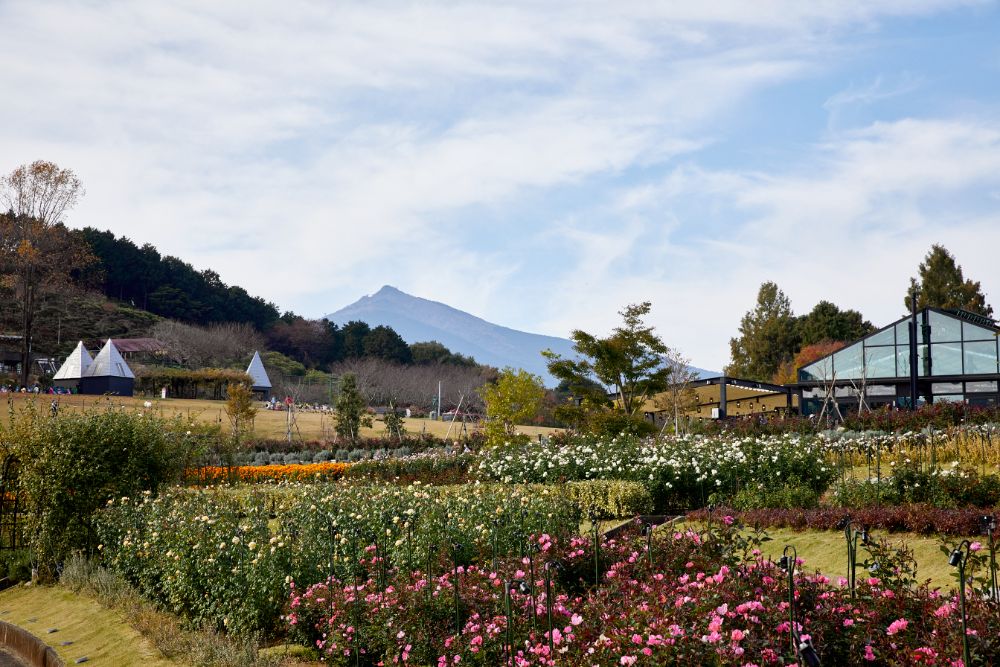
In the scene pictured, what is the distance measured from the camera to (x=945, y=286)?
149ft

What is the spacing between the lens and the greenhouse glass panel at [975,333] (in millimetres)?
26250

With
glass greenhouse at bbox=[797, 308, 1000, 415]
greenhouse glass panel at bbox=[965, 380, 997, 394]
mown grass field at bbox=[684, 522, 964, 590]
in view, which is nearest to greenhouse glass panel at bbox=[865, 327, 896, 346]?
glass greenhouse at bbox=[797, 308, 1000, 415]

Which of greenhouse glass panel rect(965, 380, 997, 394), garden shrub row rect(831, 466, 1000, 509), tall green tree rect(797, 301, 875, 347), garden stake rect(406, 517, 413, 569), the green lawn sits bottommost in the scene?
the green lawn

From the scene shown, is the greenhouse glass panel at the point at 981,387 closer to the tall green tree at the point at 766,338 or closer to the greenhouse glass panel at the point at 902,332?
the greenhouse glass panel at the point at 902,332

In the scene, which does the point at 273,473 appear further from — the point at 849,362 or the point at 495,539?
the point at 849,362

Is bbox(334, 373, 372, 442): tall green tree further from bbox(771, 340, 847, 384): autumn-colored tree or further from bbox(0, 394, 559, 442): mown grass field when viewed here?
bbox(771, 340, 847, 384): autumn-colored tree

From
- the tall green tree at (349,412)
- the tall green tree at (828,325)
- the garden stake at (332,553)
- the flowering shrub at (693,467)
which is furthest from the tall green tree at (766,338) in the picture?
the garden stake at (332,553)

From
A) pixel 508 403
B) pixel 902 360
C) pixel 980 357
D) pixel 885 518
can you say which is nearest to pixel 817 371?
pixel 902 360

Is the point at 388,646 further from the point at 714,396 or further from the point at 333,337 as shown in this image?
the point at 333,337

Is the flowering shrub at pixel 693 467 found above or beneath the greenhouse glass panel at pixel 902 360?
beneath

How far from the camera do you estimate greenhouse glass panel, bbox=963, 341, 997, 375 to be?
26.2 meters

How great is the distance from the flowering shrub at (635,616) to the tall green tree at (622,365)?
11.9m

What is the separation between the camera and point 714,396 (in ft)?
114

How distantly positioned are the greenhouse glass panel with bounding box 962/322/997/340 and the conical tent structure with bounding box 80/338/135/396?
108 feet
